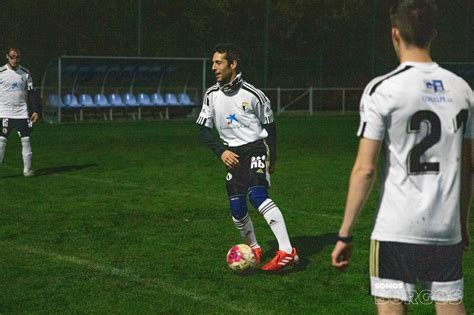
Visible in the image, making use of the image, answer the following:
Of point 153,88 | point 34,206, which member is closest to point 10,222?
point 34,206

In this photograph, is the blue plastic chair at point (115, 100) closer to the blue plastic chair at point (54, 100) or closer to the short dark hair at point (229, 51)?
the blue plastic chair at point (54, 100)

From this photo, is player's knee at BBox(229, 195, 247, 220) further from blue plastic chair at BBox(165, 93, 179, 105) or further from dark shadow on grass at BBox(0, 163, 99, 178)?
blue plastic chair at BBox(165, 93, 179, 105)

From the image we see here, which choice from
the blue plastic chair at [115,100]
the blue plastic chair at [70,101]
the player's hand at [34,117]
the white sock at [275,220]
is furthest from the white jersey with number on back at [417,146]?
the blue plastic chair at [115,100]

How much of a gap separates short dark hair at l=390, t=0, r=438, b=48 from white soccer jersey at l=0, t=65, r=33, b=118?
13.0 metres

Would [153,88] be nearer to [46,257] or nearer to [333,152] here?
[333,152]

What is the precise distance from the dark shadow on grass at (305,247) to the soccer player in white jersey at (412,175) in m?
4.28

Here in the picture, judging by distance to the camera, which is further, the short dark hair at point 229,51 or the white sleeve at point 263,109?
the white sleeve at point 263,109

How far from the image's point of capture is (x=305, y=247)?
34.1 ft

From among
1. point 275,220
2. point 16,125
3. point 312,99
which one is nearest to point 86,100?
point 312,99

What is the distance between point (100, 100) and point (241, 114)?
23.2 meters

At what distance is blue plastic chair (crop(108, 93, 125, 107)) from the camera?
32188mm

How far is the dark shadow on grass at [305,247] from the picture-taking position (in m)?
9.42

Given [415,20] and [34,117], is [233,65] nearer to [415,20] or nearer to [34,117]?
[415,20]

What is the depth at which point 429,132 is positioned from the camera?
15.6 feet
